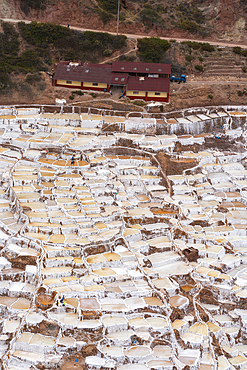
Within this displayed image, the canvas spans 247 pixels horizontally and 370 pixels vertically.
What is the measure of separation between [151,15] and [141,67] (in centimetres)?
1589

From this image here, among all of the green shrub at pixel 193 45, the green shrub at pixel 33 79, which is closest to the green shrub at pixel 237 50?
the green shrub at pixel 193 45

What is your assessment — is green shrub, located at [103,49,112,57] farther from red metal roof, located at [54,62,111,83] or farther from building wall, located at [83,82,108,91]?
building wall, located at [83,82,108,91]

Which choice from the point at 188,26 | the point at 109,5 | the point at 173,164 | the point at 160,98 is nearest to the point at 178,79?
the point at 160,98

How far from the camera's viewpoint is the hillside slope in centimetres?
7162

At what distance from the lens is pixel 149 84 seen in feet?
201

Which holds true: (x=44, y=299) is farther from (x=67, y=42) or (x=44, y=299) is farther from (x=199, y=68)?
(x=199, y=68)

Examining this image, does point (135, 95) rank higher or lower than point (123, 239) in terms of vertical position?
higher

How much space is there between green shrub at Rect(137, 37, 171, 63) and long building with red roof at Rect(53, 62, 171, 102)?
501cm

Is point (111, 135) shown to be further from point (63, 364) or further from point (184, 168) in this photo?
point (63, 364)

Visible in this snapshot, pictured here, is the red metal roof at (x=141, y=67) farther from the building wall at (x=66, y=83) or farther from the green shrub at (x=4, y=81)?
the green shrub at (x=4, y=81)

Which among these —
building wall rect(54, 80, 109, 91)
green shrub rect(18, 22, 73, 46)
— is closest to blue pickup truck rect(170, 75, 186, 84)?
building wall rect(54, 80, 109, 91)

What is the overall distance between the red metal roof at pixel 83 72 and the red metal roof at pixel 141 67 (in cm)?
133

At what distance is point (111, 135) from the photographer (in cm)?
5569

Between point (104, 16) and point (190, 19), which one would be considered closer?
point (104, 16)
